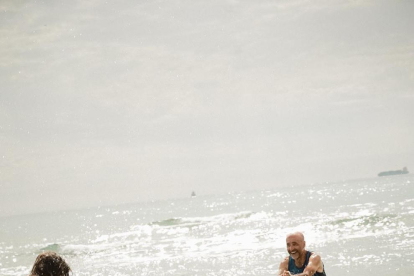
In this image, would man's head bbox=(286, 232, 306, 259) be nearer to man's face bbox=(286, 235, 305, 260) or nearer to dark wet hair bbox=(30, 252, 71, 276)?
man's face bbox=(286, 235, 305, 260)

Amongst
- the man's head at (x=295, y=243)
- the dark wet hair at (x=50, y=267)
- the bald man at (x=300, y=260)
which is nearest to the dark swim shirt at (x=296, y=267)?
the bald man at (x=300, y=260)

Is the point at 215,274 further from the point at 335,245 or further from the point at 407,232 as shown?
the point at 407,232

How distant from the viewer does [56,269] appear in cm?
371

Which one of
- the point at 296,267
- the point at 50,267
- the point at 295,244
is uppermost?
the point at 50,267

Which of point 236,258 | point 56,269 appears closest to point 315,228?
point 236,258

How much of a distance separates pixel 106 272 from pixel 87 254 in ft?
36.6

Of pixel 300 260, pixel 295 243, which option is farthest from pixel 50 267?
pixel 300 260

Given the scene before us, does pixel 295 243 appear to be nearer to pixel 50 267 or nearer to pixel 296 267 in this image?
pixel 296 267

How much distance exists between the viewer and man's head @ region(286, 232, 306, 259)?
5.57 metres

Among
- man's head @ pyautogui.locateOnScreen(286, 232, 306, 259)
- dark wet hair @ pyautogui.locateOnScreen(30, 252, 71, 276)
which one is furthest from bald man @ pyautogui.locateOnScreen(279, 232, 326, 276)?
dark wet hair @ pyautogui.locateOnScreen(30, 252, 71, 276)

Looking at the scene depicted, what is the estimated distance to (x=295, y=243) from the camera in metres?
5.61

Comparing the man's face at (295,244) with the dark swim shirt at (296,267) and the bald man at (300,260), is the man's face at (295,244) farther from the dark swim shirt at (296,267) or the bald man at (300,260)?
the dark swim shirt at (296,267)

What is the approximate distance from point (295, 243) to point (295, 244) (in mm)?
18

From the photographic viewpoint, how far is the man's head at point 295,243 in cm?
557
